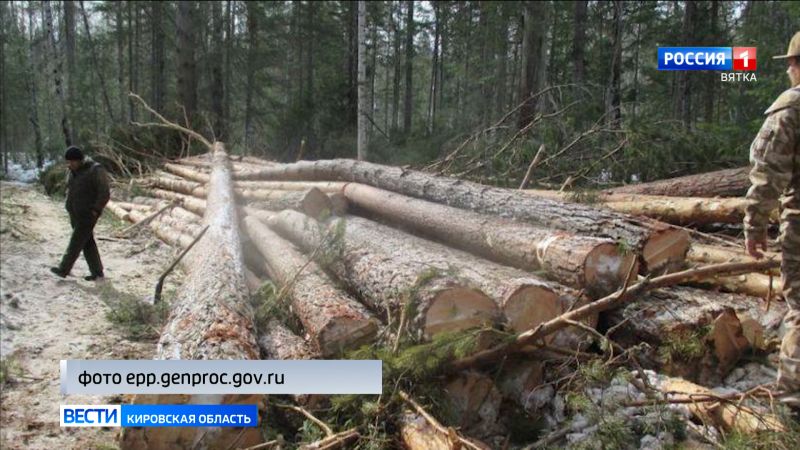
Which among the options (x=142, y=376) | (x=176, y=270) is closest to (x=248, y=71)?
(x=176, y=270)

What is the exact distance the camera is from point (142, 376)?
132 inches

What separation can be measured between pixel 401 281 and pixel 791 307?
96.0 inches

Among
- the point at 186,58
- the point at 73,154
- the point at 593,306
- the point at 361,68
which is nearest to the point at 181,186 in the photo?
the point at 73,154

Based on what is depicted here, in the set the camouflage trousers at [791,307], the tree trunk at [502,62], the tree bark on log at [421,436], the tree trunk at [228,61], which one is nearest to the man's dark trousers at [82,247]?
the tree bark on log at [421,436]

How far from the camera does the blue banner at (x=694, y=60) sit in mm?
8414

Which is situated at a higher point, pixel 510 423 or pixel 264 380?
pixel 264 380

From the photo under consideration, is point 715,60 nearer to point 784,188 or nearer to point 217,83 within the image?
point 784,188

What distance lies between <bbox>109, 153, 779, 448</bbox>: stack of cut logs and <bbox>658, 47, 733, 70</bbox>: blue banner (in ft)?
10.7

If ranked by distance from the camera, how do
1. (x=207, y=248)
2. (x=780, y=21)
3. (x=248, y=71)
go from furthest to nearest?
1. (x=248, y=71)
2. (x=780, y=21)
3. (x=207, y=248)

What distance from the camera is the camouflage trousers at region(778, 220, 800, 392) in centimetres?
320

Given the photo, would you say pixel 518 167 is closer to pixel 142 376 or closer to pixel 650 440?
pixel 650 440

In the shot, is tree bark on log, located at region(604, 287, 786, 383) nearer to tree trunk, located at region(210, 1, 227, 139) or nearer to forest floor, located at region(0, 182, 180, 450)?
forest floor, located at region(0, 182, 180, 450)

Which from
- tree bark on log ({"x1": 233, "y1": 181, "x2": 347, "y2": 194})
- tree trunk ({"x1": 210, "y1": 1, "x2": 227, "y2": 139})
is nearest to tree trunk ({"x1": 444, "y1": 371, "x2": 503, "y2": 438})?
tree bark on log ({"x1": 233, "y1": 181, "x2": 347, "y2": 194})

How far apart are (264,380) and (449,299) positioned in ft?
4.14
